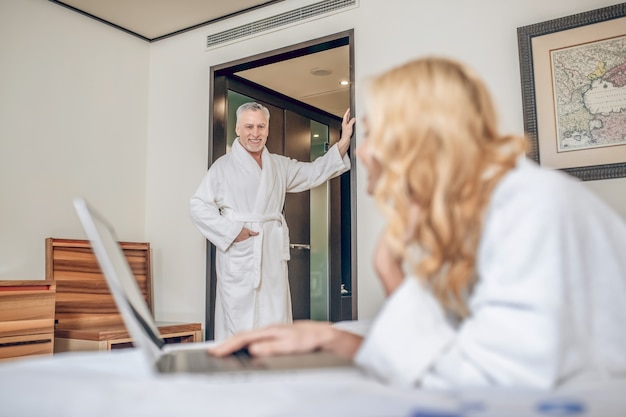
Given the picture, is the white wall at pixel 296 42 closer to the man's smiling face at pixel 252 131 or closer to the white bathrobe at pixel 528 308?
the man's smiling face at pixel 252 131

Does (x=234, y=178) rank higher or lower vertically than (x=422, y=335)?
higher

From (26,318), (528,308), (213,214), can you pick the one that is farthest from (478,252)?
(213,214)

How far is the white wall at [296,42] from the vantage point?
105 inches

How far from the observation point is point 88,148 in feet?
11.8

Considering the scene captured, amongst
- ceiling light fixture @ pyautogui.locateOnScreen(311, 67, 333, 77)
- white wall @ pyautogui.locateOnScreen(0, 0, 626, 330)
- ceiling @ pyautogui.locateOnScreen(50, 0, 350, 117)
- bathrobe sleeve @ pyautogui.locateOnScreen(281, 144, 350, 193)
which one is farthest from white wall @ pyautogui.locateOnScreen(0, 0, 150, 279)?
ceiling light fixture @ pyautogui.locateOnScreen(311, 67, 333, 77)

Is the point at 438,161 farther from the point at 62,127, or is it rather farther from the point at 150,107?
the point at 150,107

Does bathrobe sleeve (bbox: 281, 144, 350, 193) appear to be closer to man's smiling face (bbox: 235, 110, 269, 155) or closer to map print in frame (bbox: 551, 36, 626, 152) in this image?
man's smiling face (bbox: 235, 110, 269, 155)

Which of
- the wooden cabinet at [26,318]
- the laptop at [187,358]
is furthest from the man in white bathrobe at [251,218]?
the laptop at [187,358]

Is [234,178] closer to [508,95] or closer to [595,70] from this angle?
[508,95]

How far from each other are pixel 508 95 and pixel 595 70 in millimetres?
373

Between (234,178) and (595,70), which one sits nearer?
(595,70)

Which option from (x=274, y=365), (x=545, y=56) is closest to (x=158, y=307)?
(x=545, y=56)

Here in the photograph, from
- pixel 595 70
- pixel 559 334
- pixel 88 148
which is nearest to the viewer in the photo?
pixel 559 334

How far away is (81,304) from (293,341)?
107 inches
